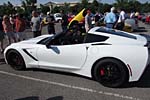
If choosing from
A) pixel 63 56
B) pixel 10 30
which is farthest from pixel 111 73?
pixel 10 30

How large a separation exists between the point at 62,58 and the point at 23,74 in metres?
1.18

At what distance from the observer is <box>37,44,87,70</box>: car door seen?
6068 millimetres

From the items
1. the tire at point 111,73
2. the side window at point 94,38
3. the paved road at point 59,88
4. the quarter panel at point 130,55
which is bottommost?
the paved road at point 59,88

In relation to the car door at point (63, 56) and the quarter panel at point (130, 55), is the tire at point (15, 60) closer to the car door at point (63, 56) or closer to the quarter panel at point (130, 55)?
the car door at point (63, 56)

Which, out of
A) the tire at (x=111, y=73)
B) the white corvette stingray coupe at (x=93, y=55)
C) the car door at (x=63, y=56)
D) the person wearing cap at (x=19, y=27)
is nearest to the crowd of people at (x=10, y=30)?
the person wearing cap at (x=19, y=27)

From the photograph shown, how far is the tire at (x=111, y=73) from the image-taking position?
5.52 meters

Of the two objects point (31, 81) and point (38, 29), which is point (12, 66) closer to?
point (31, 81)

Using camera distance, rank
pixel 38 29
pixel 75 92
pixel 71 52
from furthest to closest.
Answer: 1. pixel 38 29
2. pixel 71 52
3. pixel 75 92

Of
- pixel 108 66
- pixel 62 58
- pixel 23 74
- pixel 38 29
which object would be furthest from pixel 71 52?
pixel 38 29

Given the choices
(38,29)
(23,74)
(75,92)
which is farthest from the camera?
(38,29)

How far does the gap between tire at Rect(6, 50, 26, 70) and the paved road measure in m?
0.26

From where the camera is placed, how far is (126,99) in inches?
198

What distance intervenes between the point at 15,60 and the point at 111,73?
2744 mm

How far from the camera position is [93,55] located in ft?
19.2
